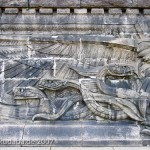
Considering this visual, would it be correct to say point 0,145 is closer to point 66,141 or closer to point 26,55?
point 66,141

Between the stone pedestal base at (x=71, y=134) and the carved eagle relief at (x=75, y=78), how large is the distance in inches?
6.2

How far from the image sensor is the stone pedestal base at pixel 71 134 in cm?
572

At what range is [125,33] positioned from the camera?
21.3 feet

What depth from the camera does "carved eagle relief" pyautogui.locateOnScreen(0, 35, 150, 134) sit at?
6.07 metres

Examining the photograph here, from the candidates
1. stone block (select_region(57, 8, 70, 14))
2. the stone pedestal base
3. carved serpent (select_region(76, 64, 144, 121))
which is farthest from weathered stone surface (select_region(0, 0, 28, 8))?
the stone pedestal base

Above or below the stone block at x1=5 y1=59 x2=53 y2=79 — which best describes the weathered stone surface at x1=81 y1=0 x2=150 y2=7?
above

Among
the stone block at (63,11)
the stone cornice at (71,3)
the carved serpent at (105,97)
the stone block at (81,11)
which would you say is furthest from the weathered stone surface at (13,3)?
the carved serpent at (105,97)

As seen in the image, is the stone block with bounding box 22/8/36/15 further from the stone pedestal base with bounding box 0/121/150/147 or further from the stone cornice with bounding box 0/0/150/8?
the stone pedestal base with bounding box 0/121/150/147

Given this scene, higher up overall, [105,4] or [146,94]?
[105,4]

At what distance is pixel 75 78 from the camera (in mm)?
6305

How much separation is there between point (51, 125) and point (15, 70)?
1.27 metres

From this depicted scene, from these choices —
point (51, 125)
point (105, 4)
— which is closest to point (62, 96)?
point (51, 125)

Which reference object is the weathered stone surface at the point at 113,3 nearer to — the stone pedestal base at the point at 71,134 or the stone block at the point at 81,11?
the stone block at the point at 81,11

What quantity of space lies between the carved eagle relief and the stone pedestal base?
0.51 feet
